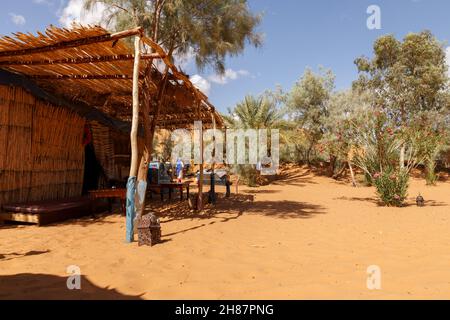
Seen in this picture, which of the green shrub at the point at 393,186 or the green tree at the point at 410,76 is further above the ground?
the green tree at the point at 410,76

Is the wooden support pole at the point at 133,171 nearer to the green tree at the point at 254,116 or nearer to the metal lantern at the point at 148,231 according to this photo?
the metal lantern at the point at 148,231

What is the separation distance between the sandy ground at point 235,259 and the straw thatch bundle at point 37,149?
128 centimetres

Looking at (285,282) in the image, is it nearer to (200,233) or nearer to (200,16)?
(200,233)

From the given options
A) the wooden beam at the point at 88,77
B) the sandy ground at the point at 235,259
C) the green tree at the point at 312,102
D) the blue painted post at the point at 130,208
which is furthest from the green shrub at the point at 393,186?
the green tree at the point at 312,102

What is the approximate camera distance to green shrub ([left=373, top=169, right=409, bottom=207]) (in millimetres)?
9328

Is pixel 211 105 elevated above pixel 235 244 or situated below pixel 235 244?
above

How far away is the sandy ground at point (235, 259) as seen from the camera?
120 inches

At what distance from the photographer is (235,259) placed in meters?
4.14

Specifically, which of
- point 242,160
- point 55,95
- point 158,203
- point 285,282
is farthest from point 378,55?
point 285,282

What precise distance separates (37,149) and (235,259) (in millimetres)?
5672

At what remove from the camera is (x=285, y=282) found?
3279mm

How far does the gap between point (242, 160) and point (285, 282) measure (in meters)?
15.1

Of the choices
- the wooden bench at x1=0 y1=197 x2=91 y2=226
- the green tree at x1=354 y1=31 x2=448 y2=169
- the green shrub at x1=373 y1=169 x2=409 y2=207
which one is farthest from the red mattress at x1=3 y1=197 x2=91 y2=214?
the green tree at x1=354 y1=31 x2=448 y2=169
